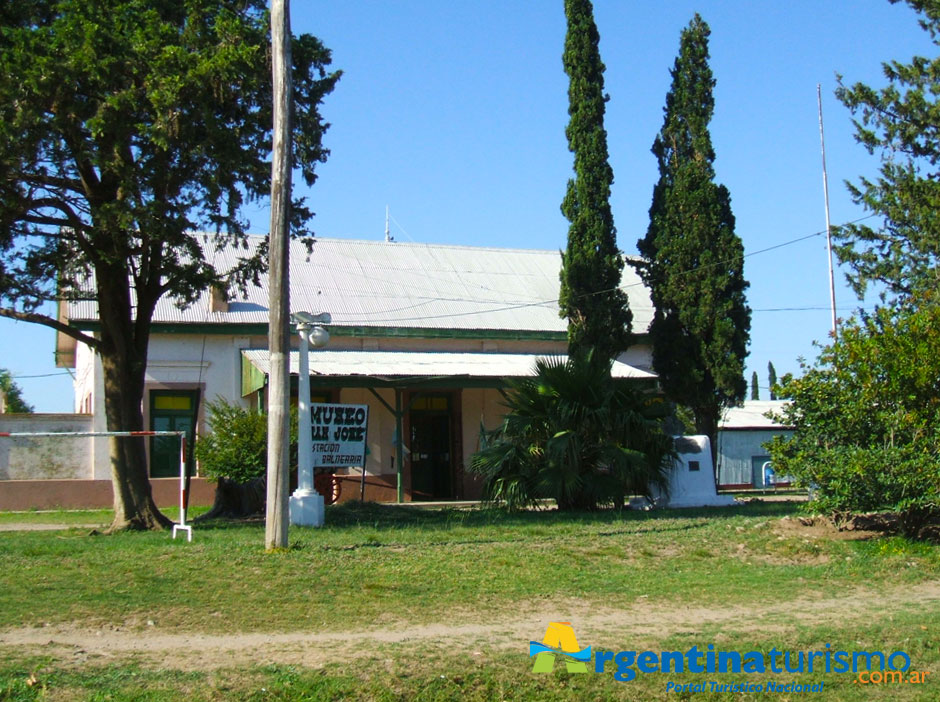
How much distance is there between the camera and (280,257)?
11.9 metres

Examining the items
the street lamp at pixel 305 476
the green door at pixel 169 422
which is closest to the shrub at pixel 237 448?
the street lamp at pixel 305 476

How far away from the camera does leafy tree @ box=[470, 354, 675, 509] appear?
16578 millimetres

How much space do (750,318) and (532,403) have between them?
918 centimetres

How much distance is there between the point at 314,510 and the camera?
557 inches

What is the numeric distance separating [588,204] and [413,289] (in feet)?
22.4

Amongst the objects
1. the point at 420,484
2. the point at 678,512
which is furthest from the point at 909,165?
the point at 420,484

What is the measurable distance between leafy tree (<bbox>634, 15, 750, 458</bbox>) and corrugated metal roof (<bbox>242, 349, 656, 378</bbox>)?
1186mm

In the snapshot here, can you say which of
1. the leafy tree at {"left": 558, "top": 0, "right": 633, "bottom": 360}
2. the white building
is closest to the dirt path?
the white building

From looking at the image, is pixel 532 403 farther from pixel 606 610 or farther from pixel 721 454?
Answer: pixel 721 454

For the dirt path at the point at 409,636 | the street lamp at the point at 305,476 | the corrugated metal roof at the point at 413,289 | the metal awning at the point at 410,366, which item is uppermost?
the corrugated metal roof at the point at 413,289

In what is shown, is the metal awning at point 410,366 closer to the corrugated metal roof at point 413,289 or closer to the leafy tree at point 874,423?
the corrugated metal roof at point 413,289

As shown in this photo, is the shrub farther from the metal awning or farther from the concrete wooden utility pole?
the concrete wooden utility pole

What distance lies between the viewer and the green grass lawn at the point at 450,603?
7.04 m

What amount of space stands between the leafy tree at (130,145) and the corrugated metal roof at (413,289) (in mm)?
9446
